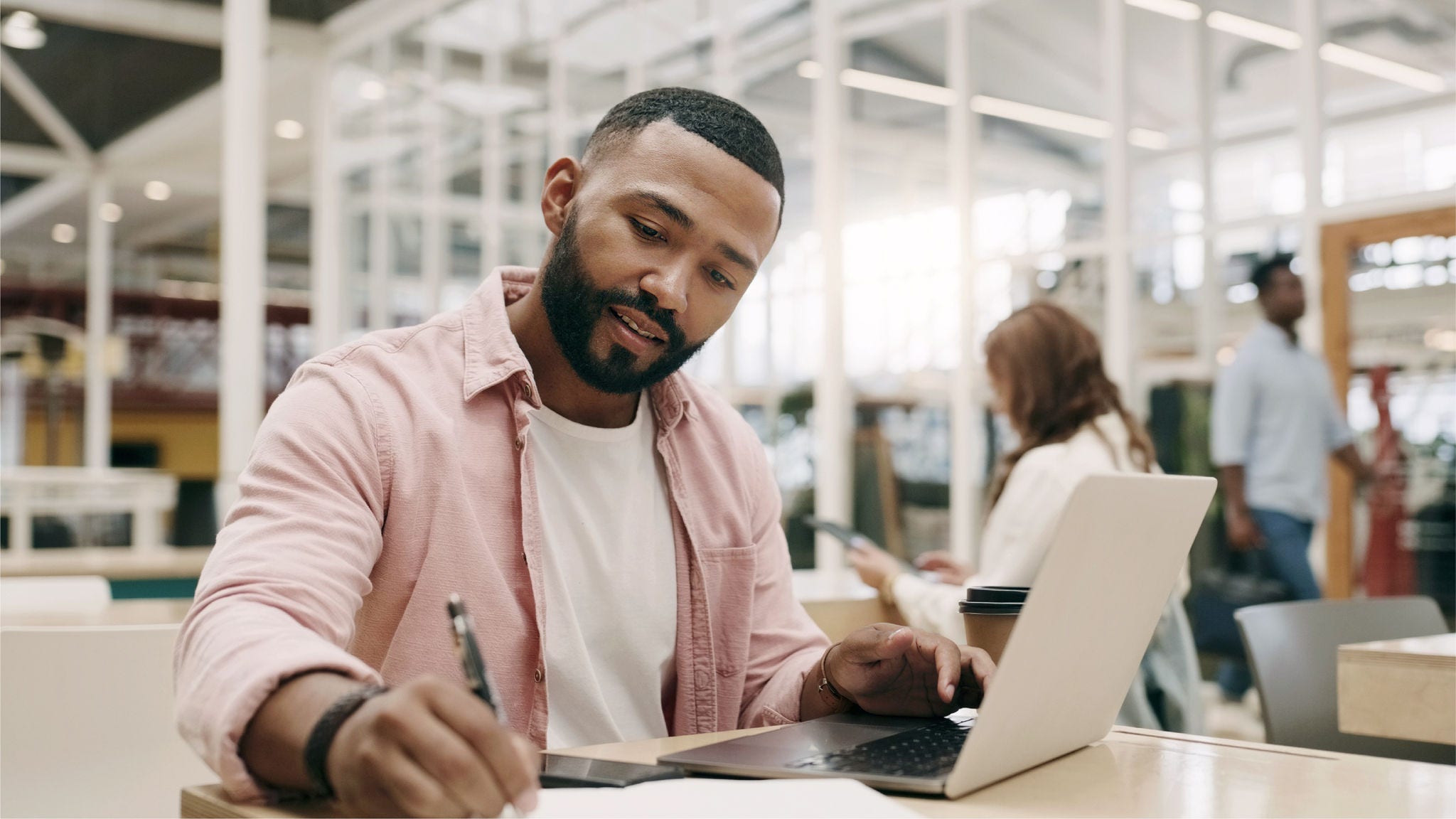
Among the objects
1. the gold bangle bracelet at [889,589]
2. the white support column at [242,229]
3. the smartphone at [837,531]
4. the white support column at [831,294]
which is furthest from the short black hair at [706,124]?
the white support column at [242,229]

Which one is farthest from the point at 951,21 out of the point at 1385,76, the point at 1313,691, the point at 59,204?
the point at 59,204

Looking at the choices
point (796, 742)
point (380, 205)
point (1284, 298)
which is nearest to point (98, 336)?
point (380, 205)

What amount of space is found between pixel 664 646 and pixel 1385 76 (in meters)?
4.11

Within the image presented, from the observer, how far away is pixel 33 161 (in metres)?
12.7

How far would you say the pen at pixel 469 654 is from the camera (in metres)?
0.77

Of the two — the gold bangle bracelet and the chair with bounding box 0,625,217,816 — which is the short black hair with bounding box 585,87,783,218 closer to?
the chair with bounding box 0,625,217,816

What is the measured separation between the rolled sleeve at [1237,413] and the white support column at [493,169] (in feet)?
16.7

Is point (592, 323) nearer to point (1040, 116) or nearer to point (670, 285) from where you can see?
point (670, 285)

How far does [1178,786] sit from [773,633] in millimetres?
640

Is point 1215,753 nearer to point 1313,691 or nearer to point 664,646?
point 664,646

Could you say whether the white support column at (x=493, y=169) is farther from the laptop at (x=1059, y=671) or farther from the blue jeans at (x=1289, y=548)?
the laptop at (x=1059, y=671)

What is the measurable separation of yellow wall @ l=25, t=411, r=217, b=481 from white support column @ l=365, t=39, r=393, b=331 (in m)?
9.93

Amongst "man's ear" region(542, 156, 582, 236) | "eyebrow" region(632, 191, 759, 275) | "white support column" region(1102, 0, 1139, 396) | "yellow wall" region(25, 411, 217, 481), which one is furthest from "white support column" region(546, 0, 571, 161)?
"yellow wall" region(25, 411, 217, 481)

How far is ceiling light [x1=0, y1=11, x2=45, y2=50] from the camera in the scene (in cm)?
949
